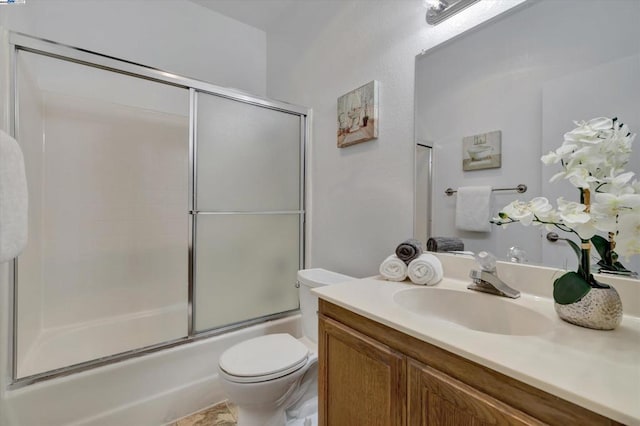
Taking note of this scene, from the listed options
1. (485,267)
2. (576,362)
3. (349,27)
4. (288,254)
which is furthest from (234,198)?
(576,362)

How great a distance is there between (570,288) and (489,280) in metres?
0.26

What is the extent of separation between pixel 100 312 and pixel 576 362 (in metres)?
2.71

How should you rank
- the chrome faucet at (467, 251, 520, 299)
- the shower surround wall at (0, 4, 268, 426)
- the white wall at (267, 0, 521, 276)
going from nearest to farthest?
the chrome faucet at (467, 251, 520, 299)
the shower surround wall at (0, 4, 268, 426)
the white wall at (267, 0, 521, 276)

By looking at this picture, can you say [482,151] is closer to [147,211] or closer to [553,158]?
[553,158]

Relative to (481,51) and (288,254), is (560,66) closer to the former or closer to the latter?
(481,51)

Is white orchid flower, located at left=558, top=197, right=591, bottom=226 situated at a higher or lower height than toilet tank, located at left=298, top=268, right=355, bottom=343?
higher

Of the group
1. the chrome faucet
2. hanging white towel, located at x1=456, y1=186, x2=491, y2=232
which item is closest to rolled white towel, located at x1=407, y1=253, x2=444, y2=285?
the chrome faucet

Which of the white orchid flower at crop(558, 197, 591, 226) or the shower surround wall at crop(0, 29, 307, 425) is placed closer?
the white orchid flower at crop(558, 197, 591, 226)

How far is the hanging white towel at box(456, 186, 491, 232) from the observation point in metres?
1.12

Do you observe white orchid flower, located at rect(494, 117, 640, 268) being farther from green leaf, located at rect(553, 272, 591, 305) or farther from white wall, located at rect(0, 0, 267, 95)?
white wall, located at rect(0, 0, 267, 95)

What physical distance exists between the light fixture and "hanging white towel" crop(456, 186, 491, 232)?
0.76m

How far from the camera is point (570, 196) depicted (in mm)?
901

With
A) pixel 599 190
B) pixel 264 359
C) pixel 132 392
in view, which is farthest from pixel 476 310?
pixel 132 392

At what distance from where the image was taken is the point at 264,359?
1.27 m
